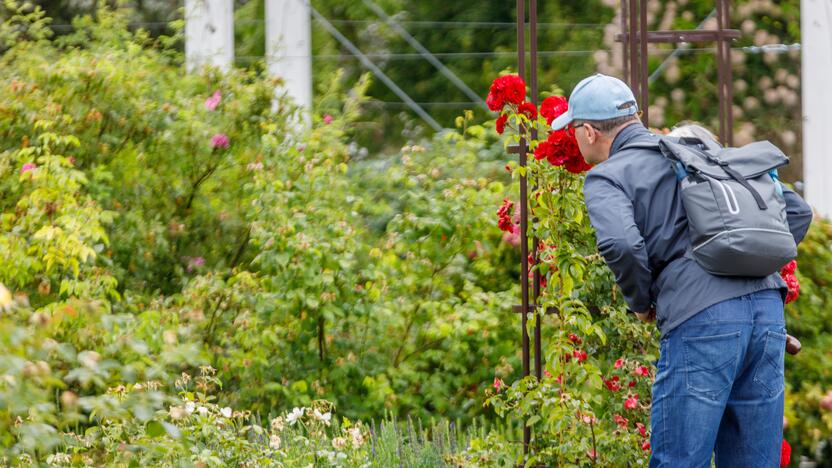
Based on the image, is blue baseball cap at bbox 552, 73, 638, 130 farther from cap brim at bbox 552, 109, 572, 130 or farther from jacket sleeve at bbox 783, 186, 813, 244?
jacket sleeve at bbox 783, 186, 813, 244

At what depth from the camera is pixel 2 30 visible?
247 inches

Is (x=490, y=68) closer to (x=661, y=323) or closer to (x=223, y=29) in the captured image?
(x=223, y=29)

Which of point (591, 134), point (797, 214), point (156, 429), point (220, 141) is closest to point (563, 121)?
point (591, 134)

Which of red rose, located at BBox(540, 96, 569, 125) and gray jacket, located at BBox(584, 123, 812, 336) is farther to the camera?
red rose, located at BBox(540, 96, 569, 125)

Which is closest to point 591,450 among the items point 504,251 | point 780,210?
point 780,210

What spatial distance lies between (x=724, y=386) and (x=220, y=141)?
3.49 metres

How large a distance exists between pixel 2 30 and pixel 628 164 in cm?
447

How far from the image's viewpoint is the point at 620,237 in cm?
278

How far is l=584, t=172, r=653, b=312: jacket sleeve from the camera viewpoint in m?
2.78

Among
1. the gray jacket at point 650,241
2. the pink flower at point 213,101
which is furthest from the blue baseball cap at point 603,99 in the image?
the pink flower at point 213,101

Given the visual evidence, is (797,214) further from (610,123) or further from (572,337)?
(572,337)

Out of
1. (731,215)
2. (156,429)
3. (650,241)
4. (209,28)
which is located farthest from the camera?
(209,28)

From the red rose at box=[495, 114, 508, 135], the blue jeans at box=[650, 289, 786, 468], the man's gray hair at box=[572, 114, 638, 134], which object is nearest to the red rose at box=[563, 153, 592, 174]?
the red rose at box=[495, 114, 508, 135]

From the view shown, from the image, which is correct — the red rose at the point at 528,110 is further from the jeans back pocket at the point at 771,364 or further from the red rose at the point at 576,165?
the jeans back pocket at the point at 771,364
